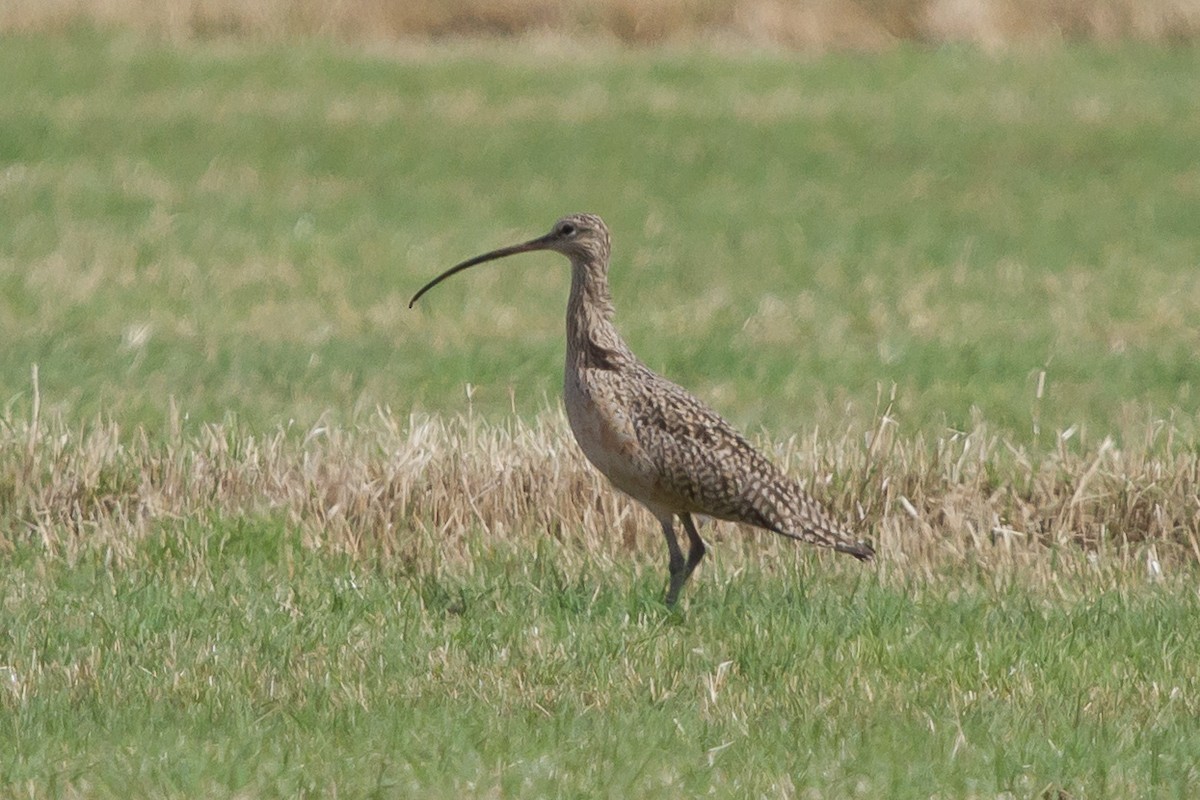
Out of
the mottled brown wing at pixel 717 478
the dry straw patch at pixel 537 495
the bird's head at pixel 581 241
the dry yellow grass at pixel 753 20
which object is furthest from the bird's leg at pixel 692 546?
the dry yellow grass at pixel 753 20

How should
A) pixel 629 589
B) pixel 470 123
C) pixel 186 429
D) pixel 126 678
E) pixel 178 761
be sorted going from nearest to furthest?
pixel 178 761 < pixel 126 678 < pixel 629 589 < pixel 186 429 < pixel 470 123

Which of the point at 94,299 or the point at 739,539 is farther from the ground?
the point at 739,539

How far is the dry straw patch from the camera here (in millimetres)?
8570

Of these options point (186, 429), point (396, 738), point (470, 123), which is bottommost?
point (470, 123)

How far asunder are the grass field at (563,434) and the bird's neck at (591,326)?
0.72 m

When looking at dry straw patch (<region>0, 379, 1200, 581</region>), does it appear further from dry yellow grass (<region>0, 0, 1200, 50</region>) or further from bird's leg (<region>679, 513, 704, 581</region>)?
dry yellow grass (<region>0, 0, 1200, 50</region>)

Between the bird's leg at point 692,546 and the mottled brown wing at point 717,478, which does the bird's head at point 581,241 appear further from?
the bird's leg at point 692,546

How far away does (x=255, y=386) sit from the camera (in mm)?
12445

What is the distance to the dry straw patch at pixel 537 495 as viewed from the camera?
857 centimetres

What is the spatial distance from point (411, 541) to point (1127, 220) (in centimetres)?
1230

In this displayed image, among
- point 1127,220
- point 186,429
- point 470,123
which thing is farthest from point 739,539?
point 470,123

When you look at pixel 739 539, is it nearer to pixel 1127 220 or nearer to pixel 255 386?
pixel 255 386

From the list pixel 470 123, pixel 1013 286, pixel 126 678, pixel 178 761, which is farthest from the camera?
pixel 470 123

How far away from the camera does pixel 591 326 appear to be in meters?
8.05
